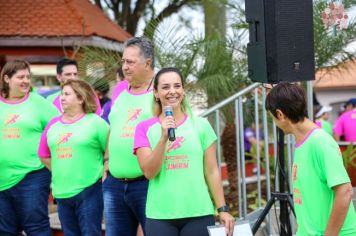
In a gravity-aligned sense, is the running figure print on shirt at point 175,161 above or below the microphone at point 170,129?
below

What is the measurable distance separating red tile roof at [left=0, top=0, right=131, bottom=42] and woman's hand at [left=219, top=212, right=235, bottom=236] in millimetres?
6910

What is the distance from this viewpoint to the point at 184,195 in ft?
11.8

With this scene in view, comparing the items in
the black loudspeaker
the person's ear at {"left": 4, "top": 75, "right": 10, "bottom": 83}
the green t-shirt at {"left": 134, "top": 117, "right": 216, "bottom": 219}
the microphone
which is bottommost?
the green t-shirt at {"left": 134, "top": 117, "right": 216, "bottom": 219}

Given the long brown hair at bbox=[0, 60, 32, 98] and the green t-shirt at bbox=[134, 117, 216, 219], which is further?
the long brown hair at bbox=[0, 60, 32, 98]

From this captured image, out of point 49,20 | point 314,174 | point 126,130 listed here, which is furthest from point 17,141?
point 49,20

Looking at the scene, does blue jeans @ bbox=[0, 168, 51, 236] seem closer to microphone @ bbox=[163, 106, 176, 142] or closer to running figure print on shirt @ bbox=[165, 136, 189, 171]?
running figure print on shirt @ bbox=[165, 136, 189, 171]

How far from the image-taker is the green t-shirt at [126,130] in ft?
13.9

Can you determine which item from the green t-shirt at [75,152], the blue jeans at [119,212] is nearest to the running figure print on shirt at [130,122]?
the blue jeans at [119,212]

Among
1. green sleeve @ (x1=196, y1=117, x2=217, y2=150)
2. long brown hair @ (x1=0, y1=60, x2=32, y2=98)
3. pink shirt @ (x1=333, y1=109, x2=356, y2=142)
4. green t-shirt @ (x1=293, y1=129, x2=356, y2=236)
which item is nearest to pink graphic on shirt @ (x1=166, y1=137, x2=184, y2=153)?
green sleeve @ (x1=196, y1=117, x2=217, y2=150)

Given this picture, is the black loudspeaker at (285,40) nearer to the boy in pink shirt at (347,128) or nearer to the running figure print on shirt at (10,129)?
the running figure print on shirt at (10,129)

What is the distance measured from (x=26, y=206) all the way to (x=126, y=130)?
1397mm

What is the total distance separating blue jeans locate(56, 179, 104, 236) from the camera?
4.78 meters

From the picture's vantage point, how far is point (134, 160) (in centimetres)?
422

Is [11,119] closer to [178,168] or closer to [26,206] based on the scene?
[26,206]
